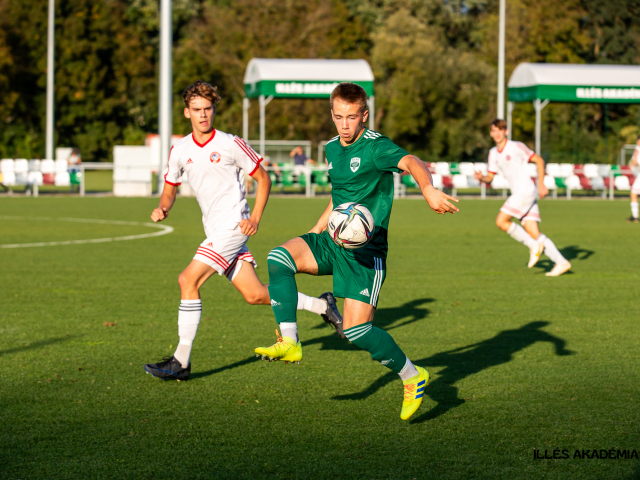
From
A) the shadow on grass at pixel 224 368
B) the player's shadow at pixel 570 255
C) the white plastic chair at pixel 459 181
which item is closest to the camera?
the shadow on grass at pixel 224 368

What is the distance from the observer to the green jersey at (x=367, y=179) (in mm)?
4797

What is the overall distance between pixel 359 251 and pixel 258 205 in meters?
1.26

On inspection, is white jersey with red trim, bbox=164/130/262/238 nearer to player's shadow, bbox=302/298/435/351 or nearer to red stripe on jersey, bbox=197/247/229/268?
red stripe on jersey, bbox=197/247/229/268

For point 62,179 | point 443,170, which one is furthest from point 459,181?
point 62,179

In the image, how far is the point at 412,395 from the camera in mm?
4691

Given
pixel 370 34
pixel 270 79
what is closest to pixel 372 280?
pixel 270 79

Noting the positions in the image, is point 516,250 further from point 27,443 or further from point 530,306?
point 27,443

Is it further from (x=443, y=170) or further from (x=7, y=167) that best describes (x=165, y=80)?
(x=443, y=170)

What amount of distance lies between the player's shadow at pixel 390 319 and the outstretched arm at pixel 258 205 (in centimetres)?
150

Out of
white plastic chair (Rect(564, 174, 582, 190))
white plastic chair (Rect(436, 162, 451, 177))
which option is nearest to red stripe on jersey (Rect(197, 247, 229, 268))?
white plastic chair (Rect(436, 162, 451, 177))

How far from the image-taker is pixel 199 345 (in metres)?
6.75

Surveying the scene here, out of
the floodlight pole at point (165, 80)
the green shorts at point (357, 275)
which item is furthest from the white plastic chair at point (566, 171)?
the green shorts at point (357, 275)

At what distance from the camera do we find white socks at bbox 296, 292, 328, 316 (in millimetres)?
6039

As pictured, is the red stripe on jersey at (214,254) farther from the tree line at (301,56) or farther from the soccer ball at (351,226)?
the tree line at (301,56)
